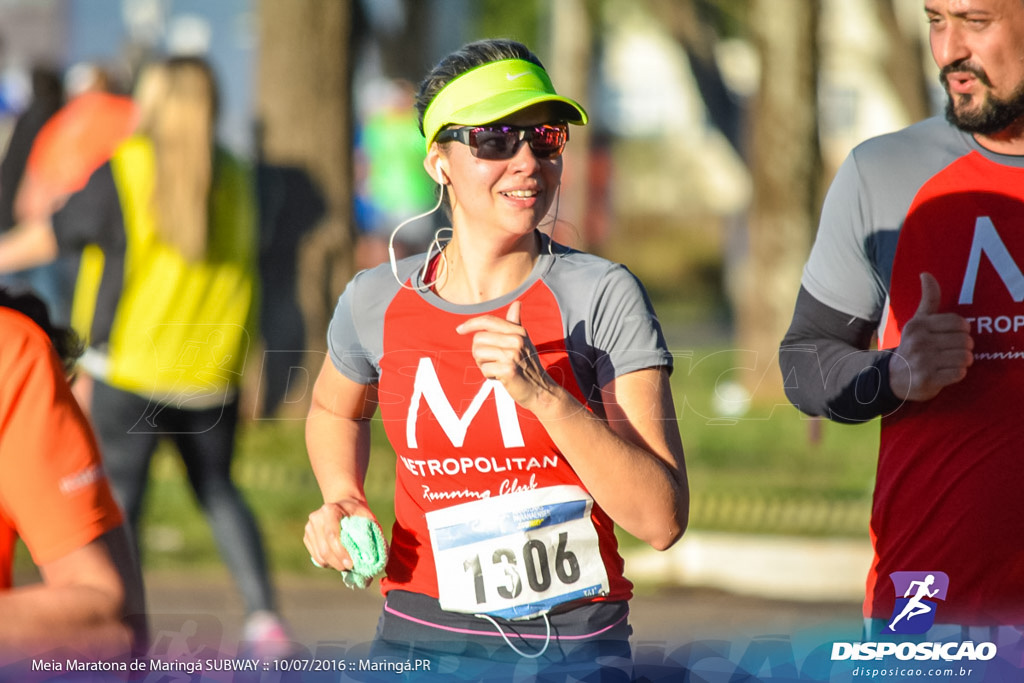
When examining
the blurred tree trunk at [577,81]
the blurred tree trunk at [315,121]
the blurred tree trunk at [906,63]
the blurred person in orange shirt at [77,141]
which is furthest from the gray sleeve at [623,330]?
the blurred tree trunk at [577,81]

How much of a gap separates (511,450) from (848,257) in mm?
864

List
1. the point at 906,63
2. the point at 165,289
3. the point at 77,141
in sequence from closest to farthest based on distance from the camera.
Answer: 1. the point at 165,289
2. the point at 77,141
3. the point at 906,63

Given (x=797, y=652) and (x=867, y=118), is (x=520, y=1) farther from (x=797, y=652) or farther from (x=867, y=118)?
(x=797, y=652)

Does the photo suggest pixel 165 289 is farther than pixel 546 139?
Yes

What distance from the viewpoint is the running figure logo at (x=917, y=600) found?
2891mm

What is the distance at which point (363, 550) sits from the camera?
2.76m

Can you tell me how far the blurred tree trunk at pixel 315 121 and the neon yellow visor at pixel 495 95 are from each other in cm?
665

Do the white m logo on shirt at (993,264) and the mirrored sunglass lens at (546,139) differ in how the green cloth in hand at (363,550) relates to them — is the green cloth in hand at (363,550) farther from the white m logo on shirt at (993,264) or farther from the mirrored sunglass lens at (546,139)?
the white m logo on shirt at (993,264)

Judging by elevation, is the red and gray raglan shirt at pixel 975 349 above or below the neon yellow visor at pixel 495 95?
below

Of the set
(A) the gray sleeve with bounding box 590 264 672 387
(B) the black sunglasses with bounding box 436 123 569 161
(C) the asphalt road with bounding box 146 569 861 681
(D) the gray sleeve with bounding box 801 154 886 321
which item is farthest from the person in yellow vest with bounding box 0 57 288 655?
(D) the gray sleeve with bounding box 801 154 886 321

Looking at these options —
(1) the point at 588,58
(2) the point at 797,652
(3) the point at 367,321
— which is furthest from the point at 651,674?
(1) the point at 588,58

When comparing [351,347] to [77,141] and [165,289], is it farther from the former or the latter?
[77,141]

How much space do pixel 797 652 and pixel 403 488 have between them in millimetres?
905

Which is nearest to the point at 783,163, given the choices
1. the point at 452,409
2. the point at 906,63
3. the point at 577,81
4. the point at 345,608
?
the point at 906,63
